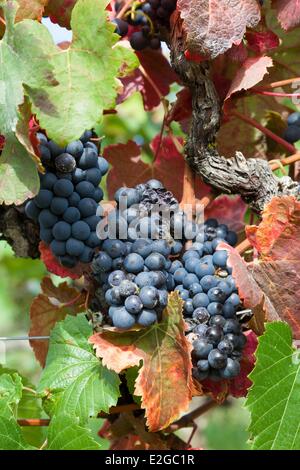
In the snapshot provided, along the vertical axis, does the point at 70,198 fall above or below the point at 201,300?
above

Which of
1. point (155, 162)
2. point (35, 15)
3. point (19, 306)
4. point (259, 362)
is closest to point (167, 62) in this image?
point (155, 162)

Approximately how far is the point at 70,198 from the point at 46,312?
0.35m

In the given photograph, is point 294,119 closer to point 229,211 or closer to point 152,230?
point 229,211

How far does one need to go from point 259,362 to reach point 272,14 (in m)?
0.60

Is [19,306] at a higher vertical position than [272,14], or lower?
lower

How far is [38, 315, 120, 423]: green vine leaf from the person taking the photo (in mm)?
1087

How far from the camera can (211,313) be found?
1051 millimetres

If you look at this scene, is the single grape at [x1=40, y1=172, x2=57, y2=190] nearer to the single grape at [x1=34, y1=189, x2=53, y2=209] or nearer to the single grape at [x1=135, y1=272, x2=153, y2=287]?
the single grape at [x1=34, y1=189, x2=53, y2=209]

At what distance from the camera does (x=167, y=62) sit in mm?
1368

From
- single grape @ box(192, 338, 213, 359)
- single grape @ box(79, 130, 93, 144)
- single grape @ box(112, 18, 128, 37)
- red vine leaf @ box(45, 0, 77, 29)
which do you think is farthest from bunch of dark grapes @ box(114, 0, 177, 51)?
single grape @ box(192, 338, 213, 359)

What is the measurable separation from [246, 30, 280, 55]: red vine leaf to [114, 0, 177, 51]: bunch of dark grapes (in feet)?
0.46

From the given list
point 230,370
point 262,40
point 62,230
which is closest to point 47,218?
point 62,230
